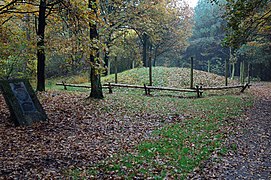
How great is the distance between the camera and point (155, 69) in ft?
74.6

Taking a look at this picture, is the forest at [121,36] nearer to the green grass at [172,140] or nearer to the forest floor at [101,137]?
the forest floor at [101,137]

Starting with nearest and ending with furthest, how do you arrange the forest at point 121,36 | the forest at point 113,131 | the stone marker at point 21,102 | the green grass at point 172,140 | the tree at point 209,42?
the green grass at point 172,140
the forest at point 113,131
the stone marker at point 21,102
the forest at point 121,36
the tree at point 209,42

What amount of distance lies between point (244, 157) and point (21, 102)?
6379 mm

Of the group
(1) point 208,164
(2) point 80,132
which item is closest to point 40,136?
(2) point 80,132

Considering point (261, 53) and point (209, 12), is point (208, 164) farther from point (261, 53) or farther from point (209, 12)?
point (209, 12)

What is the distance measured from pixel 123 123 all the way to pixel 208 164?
3903mm

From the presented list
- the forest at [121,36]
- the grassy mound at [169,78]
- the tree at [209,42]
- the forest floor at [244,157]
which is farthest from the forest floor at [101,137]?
the tree at [209,42]

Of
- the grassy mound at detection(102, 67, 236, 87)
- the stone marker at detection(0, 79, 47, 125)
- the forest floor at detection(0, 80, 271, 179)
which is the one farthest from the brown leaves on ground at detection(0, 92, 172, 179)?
the grassy mound at detection(102, 67, 236, 87)

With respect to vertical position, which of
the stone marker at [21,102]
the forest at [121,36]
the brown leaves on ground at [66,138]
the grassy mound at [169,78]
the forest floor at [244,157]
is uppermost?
the forest at [121,36]

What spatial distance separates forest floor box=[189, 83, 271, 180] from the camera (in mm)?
4973

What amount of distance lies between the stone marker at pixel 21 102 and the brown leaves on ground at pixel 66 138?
0.28 m

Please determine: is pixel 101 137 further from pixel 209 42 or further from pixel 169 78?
pixel 209 42

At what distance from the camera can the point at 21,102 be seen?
7645mm

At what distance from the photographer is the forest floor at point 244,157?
4.97 metres
